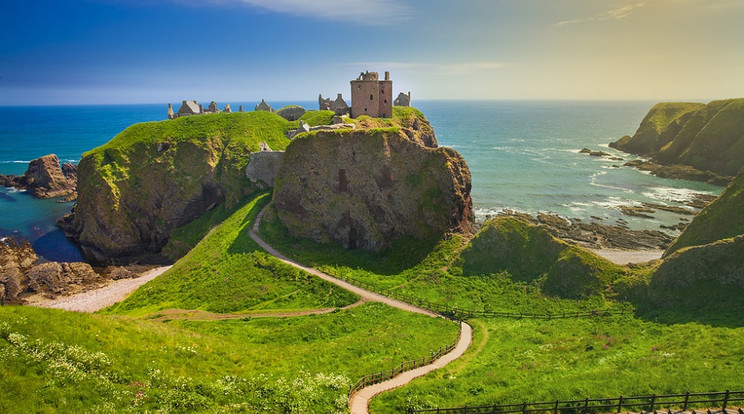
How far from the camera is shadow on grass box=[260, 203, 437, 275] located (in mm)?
42906

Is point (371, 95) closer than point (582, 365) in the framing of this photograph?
No

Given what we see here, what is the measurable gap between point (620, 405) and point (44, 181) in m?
116

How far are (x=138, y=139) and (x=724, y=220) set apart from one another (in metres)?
79.3

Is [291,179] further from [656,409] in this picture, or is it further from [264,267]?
[656,409]

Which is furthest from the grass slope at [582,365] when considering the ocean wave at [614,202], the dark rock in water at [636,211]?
the ocean wave at [614,202]

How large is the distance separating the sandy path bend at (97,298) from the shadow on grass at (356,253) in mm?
17515

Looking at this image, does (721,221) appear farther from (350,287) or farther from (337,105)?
(337,105)

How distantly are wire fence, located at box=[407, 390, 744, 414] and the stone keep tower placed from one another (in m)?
54.6

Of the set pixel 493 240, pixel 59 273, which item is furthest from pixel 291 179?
pixel 59 273

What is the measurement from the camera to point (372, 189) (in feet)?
154

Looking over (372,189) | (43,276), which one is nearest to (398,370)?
(372,189)

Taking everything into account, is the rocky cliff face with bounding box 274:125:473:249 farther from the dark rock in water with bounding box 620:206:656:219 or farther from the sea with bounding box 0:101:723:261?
the dark rock in water with bounding box 620:206:656:219

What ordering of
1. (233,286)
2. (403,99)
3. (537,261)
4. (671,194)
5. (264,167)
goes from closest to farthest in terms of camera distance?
(537,261) → (233,286) → (264,167) → (671,194) → (403,99)

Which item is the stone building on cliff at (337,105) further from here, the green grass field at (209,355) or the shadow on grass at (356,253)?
the green grass field at (209,355)
